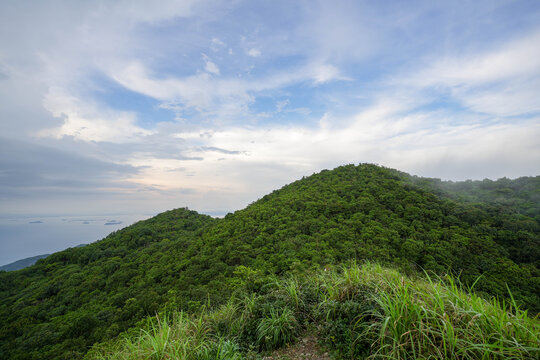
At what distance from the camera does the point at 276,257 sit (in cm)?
1349

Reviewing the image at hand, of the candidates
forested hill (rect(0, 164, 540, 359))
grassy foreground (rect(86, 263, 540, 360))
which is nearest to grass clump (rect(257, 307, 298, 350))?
grassy foreground (rect(86, 263, 540, 360))

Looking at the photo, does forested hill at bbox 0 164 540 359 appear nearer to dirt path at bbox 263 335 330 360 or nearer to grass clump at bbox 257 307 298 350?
grass clump at bbox 257 307 298 350

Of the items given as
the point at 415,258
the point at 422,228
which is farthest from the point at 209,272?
the point at 422,228

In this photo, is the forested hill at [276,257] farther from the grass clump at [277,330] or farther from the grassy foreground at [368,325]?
the grass clump at [277,330]

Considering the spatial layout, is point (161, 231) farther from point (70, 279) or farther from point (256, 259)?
point (256, 259)

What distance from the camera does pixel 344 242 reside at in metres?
13.9

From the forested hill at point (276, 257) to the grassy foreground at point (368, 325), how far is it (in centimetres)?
151

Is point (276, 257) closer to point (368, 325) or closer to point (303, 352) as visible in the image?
point (303, 352)

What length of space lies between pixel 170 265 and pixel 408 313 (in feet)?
62.3

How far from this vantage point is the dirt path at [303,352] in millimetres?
2922

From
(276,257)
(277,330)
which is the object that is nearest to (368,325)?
(277,330)

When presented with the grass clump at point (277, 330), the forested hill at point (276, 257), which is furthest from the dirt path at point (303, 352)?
the forested hill at point (276, 257)

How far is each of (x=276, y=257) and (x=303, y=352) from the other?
10.8 meters

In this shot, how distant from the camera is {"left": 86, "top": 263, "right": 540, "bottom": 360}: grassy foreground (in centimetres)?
208
